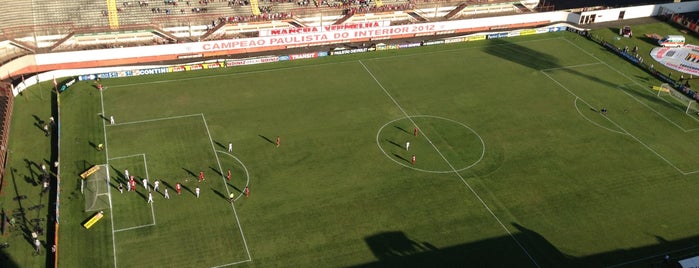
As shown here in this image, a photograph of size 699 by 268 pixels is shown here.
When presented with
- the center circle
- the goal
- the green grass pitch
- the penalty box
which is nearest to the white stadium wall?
the green grass pitch

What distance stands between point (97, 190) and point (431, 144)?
3494cm

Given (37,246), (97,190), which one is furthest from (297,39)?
(37,246)

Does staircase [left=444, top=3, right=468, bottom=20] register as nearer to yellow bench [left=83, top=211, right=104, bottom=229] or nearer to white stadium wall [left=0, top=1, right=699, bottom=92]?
white stadium wall [left=0, top=1, right=699, bottom=92]

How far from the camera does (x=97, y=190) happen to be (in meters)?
57.3

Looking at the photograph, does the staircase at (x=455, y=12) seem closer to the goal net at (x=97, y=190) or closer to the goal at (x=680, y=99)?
the goal at (x=680, y=99)

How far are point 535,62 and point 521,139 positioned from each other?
901 inches

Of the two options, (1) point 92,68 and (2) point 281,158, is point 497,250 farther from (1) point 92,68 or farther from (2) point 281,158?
(1) point 92,68

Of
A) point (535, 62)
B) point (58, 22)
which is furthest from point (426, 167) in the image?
point (58, 22)

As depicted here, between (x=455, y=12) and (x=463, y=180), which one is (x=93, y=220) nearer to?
(x=463, y=180)

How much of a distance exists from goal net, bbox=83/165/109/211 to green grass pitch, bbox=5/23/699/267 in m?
0.78

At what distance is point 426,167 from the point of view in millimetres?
63781

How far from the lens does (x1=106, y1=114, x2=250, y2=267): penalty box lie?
51.2m

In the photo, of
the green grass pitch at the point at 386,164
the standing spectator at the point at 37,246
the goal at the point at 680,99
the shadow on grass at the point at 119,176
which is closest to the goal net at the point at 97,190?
the green grass pitch at the point at 386,164

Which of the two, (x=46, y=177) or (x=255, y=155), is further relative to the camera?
(x=255, y=155)
